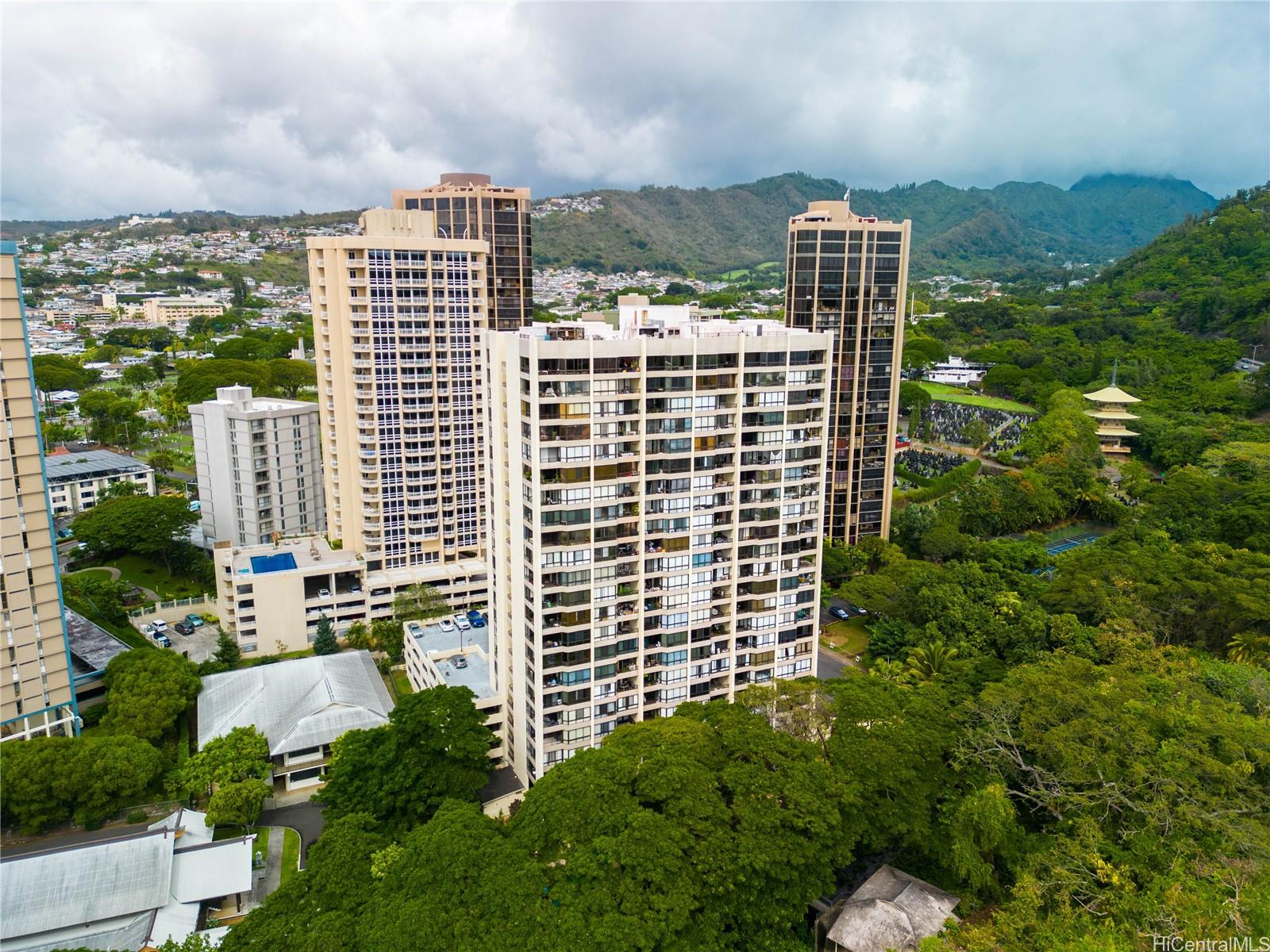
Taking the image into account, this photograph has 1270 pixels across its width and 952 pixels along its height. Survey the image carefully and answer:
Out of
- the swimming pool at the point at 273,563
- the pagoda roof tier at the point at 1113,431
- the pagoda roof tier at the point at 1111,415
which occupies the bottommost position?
the swimming pool at the point at 273,563

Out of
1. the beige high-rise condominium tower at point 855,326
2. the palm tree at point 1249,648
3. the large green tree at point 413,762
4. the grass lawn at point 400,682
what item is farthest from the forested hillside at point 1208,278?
the large green tree at point 413,762

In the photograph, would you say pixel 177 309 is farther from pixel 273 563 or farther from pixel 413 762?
pixel 413 762

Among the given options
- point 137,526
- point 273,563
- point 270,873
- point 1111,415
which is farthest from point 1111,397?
point 137,526

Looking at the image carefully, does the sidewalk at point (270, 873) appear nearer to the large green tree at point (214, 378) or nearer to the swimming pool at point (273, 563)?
the swimming pool at point (273, 563)

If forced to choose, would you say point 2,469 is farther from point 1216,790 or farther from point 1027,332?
point 1027,332

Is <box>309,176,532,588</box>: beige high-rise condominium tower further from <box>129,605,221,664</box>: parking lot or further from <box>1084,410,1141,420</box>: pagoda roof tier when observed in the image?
<box>1084,410,1141,420</box>: pagoda roof tier
